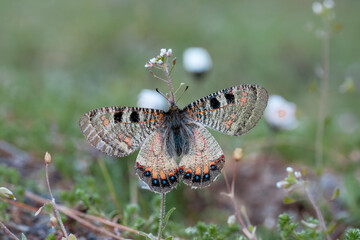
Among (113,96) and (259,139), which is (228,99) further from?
(113,96)

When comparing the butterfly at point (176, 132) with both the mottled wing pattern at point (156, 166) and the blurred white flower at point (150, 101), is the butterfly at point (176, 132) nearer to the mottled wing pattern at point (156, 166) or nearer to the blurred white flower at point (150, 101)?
the mottled wing pattern at point (156, 166)

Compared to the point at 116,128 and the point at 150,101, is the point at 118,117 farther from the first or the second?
the point at 150,101

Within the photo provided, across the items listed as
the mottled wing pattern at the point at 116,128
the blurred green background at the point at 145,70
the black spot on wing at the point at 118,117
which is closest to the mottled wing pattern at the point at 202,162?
the mottled wing pattern at the point at 116,128

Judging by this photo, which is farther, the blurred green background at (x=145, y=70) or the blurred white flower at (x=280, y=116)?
the blurred white flower at (x=280, y=116)

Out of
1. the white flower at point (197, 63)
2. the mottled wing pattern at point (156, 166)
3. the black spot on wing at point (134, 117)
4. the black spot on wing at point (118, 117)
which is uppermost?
A: the white flower at point (197, 63)

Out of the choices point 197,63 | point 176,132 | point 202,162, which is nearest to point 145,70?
point 197,63

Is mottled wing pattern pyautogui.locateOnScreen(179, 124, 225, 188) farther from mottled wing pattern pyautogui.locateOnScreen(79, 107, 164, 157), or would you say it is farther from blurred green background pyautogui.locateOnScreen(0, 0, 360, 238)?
blurred green background pyautogui.locateOnScreen(0, 0, 360, 238)

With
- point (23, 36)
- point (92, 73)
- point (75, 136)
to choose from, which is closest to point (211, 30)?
point (92, 73)
